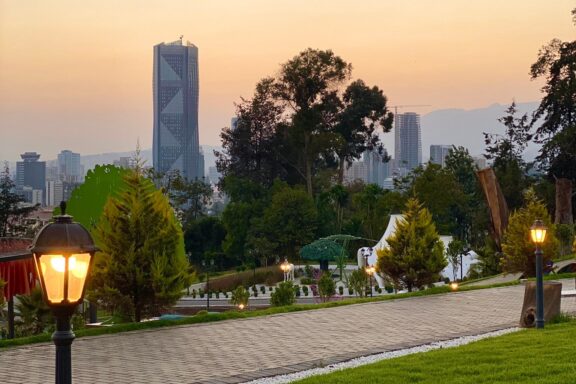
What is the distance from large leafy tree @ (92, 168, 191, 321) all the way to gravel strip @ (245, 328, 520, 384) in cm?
394

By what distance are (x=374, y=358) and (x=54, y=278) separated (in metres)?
5.32

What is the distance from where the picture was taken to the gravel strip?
25.5 ft

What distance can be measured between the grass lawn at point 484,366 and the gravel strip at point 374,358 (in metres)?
0.37

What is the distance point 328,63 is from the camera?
54.2 meters

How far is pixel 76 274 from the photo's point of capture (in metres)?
4.10

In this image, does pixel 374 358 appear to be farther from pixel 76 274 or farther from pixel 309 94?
pixel 309 94

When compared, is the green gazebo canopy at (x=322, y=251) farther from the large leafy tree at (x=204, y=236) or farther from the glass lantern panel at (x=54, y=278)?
the glass lantern panel at (x=54, y=278)

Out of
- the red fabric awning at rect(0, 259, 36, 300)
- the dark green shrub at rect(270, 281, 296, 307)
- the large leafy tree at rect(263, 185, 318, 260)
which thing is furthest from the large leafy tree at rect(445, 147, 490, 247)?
the red fabric awning at rect(0, 259, 36, 300)

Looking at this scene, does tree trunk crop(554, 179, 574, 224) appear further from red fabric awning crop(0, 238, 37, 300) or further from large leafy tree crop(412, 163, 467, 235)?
red fabric awning crop(0, 238, 37, 300)

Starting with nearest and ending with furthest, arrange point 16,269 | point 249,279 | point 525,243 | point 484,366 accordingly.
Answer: point 484,366, point 16,269, point 525,243, point 249,279

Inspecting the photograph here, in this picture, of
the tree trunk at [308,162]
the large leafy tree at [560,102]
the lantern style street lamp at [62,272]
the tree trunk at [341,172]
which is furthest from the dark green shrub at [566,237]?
the tree trunk at [341,172]

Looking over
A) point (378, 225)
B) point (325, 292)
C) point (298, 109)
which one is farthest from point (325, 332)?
point (298, 109)

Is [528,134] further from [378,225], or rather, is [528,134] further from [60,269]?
[60,269]

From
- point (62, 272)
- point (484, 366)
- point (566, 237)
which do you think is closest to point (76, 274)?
point (62, 272)
